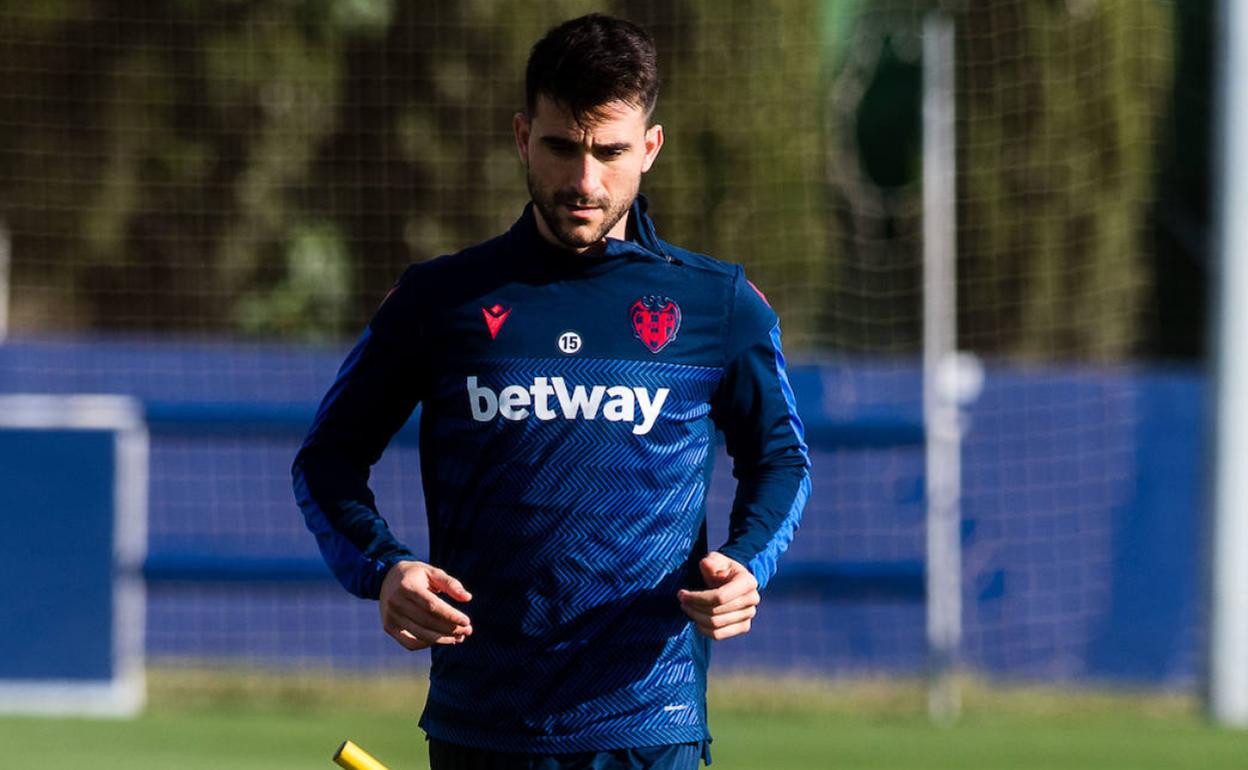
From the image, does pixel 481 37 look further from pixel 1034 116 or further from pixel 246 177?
pixel 1034 116

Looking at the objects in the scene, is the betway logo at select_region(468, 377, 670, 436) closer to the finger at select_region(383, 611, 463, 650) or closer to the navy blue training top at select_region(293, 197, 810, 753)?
the navy blue training top at select_region(293, 197, 810, 753)

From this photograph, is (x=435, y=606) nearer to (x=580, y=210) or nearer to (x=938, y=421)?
(x=580, y=210)

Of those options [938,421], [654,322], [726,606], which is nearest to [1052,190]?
[938,421]

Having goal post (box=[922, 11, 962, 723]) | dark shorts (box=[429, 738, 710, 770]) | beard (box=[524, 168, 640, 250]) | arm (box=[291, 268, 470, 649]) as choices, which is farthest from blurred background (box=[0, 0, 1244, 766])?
beard (box=[524, 168, 640, 250])

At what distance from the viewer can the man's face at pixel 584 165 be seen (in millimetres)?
3148

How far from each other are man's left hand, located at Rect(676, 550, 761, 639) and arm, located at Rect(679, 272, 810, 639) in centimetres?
14

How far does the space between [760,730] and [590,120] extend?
21.8 feet

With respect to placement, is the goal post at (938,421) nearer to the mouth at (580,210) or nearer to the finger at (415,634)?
the mouth at (580,210)

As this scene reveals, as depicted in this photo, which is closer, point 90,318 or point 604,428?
point 604,428

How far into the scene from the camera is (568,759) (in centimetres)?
326

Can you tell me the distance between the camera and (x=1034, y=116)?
18656 mm

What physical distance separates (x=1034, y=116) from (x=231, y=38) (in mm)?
7130

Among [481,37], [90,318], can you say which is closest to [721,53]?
[481,37]

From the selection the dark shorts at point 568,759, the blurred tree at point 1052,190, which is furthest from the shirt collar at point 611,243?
the blurred tree at point 1052,190
